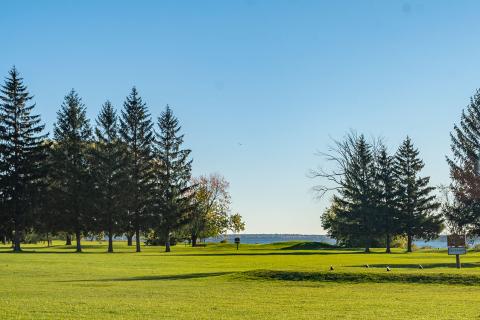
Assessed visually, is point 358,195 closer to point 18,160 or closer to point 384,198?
point 384,198

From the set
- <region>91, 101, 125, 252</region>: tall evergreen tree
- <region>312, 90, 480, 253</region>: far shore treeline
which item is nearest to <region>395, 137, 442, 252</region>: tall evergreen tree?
<region>312, 90, 480, 253</region>: far shore treeline

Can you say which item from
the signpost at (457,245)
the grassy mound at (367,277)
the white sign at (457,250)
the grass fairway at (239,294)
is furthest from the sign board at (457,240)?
the grassy mound at (367,277)

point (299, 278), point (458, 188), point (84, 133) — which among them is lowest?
point (299, 278)

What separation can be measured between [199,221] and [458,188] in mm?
45367

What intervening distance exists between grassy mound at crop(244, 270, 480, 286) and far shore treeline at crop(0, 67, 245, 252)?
143 feet

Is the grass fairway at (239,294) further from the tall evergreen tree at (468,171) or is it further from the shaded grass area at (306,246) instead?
the shaded grass area at (306,246)

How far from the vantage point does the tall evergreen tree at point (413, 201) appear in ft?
Answer: 254

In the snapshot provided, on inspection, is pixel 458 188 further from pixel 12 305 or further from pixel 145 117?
pixel 12 305

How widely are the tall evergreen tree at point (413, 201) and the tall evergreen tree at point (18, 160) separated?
144ft

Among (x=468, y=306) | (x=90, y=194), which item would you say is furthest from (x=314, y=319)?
(x=90, y=194)

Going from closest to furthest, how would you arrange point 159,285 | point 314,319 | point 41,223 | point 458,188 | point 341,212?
point 314,319, point 159,285, point 458,188, point 41,223, point 341,212

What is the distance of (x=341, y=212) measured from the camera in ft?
253

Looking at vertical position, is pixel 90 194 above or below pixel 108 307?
above

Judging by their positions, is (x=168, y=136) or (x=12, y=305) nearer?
(x=12, y=305)
